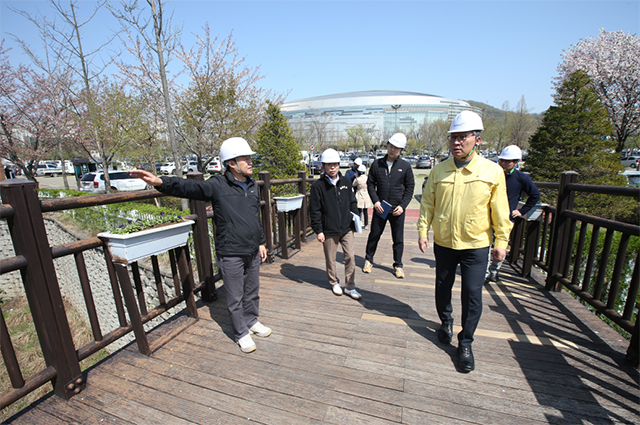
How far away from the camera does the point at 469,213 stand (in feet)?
7.53

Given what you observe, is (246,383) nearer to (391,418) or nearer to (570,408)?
(391,418)

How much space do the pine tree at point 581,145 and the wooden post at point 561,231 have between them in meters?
6.31

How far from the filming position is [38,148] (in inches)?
543

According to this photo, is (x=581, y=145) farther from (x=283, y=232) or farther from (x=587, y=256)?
(x=283, y=232)

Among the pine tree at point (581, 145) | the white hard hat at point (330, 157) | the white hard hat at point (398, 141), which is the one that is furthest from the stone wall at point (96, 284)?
the pine tree at point (581, 145)

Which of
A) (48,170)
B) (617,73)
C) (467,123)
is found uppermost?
(617,73)

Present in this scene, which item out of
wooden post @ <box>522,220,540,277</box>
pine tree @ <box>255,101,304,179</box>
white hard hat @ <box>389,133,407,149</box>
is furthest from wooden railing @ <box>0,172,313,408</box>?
pine tree @ <box>255,101,304,179</box>

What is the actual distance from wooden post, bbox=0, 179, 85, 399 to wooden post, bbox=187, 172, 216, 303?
49.4 inches

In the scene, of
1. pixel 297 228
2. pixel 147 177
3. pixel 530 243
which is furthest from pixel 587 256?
pixel 147 177

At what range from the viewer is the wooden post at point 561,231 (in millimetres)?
3459

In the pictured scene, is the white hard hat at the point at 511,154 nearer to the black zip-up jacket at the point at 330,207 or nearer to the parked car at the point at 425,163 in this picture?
the black zip-up jacket at the point at 330,207

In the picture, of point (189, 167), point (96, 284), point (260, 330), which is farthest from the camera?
point (189, 167)

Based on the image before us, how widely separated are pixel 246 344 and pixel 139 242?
3.99 ft

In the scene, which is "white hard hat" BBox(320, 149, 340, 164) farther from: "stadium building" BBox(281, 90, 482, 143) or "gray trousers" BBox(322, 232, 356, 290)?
"stadium building" BBox(281, 90, 482, 143)
